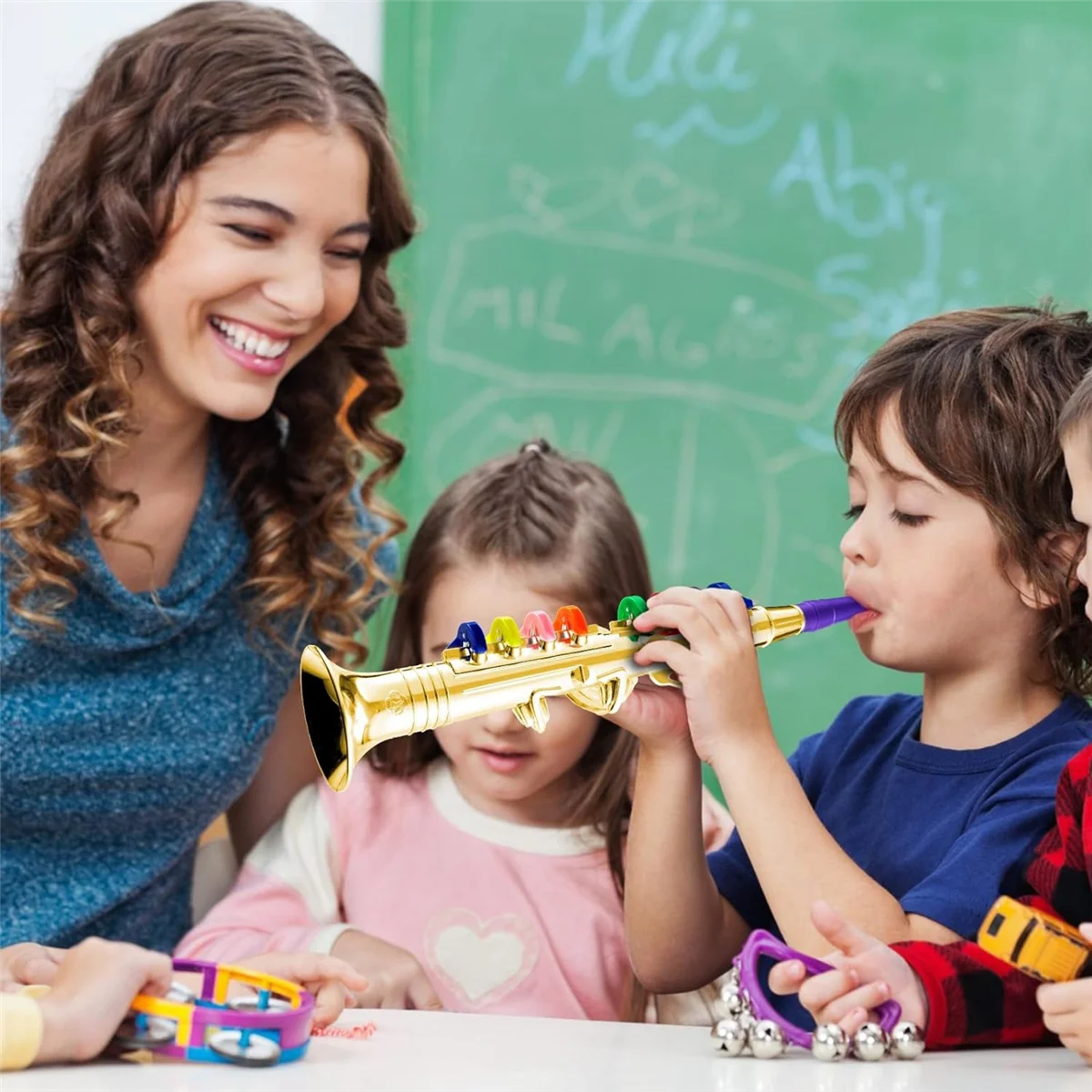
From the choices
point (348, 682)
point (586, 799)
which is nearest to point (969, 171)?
point (586, 799)

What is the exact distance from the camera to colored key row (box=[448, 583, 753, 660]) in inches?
33.7

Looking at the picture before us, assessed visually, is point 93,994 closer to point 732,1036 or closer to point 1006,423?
point 732,1036

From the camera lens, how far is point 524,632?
2.99 ft

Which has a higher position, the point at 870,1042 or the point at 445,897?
the point at 870,1042

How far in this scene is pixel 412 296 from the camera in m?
2.18

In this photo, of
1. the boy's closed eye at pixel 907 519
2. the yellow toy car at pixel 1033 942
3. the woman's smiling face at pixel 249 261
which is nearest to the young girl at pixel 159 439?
the woman's smiling face at pixel 249 261

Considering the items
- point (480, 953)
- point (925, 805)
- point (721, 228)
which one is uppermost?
point (721, 228)

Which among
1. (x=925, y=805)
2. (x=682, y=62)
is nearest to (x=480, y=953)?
(x=925, y=805)

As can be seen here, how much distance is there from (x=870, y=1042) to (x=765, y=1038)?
0.06 meters

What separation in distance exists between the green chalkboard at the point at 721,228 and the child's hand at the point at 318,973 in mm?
1105

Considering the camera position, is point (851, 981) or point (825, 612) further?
point (825, 612)

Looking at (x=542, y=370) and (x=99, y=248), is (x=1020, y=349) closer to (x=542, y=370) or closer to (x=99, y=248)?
(x=99, y=248)

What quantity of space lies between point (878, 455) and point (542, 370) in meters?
1.09

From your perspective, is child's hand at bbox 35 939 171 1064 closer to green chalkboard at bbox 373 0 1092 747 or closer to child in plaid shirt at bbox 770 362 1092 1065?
child in plaid shirt at bbox 770 362 1092 1065
